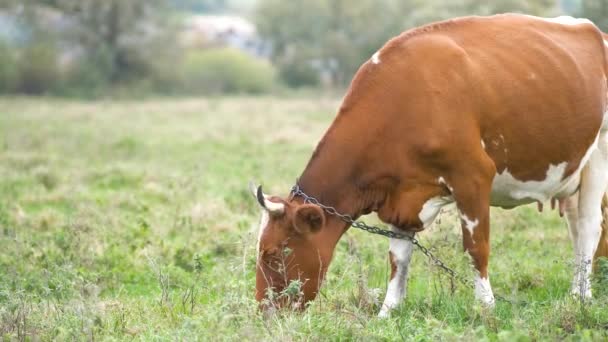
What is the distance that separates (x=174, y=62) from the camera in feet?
166

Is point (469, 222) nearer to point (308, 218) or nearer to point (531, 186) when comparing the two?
point (531, 186)

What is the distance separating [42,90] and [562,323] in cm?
4371

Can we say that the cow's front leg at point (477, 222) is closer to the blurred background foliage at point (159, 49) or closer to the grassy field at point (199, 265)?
the grassy field at point (199, 265)

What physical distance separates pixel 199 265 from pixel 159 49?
44092 mm

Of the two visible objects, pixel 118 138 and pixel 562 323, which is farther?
pixel 118 138

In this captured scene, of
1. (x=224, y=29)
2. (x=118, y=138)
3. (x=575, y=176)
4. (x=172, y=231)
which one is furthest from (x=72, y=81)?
(x=575, y=176)

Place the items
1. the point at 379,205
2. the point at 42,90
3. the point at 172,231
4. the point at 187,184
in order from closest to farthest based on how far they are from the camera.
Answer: the point at 379,205 → the point at 172,231 → the point at 187,184 → the point at 42,90

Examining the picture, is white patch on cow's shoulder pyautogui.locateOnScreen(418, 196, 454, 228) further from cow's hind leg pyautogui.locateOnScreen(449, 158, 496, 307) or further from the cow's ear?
the cow's ear

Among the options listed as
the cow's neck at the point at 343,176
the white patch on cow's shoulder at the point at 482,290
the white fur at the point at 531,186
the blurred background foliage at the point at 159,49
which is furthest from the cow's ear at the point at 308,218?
the blurred background foliage at the point at 159,49

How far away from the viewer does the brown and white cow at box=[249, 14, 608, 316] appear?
6.27 meters

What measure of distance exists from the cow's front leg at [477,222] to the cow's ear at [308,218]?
98 centimetres

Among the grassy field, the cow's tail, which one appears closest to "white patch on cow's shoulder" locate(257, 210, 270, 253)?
the grassy field

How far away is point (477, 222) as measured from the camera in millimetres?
6461

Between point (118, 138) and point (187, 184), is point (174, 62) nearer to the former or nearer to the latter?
point (118, 138)
